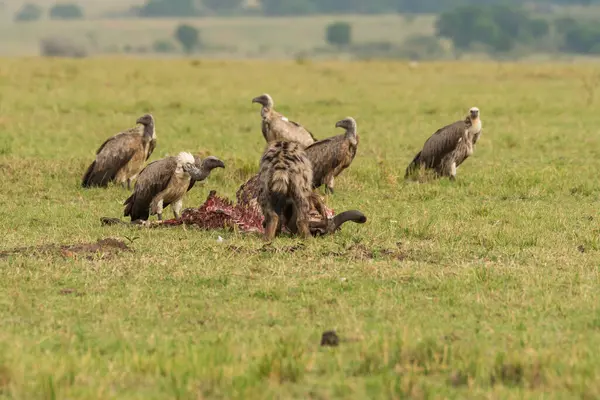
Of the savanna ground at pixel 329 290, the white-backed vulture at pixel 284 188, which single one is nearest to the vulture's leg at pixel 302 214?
the white-backed vulture at pixel 284 188

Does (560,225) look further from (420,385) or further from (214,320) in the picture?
(420,385)

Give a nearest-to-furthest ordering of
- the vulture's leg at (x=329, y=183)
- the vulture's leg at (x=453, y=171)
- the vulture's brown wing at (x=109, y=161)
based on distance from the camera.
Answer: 1. the vulture's leg at (x=329, y=183)
2. the vulture's brown wing at (x=109, y=161)
3. the vulture's leg at (x=453, y=171)

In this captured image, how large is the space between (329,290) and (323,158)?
591cm

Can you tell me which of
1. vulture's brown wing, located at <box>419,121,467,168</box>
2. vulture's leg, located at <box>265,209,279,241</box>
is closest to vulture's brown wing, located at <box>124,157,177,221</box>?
vulture's leg, located at <box>265,209,279,241</box>

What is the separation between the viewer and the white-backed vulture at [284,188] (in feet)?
31.7

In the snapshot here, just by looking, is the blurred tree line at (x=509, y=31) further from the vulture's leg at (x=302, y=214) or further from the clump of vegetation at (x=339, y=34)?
the vulture's leg at (x=302, y=214)

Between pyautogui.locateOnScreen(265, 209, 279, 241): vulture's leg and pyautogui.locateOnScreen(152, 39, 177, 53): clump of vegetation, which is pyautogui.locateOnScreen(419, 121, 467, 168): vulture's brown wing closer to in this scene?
pyautogui.locateOnScreen(265, 209, 279, 241): vulture's leg

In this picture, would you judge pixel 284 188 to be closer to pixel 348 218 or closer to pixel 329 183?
pixel 348 218

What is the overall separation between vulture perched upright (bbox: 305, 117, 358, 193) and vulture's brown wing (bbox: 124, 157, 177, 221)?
9.59ft

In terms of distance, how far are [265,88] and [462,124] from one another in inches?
650

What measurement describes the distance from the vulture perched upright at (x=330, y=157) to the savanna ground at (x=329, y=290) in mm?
422

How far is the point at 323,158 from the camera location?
1337 cm

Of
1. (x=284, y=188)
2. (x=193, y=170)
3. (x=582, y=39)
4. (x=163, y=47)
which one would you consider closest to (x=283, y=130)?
(x=193, y=170)

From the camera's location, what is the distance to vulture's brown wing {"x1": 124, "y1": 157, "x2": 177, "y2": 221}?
1067 centimetres
